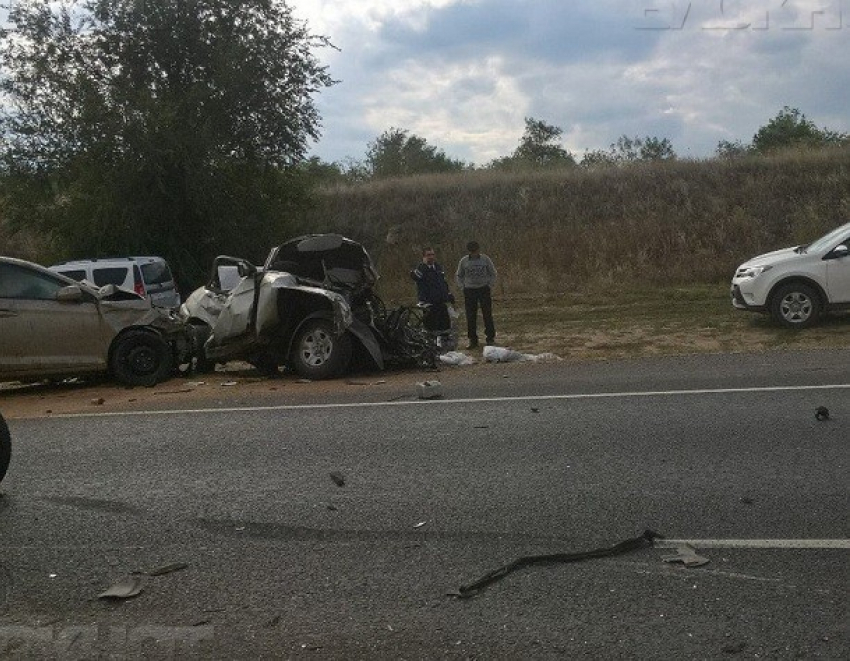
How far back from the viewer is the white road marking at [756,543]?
17.2ft

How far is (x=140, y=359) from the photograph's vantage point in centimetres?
1310

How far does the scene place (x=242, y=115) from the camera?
97.8 ft

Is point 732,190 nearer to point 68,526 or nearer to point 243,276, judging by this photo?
point 243,276

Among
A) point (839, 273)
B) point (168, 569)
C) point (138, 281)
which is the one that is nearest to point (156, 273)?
point (138, 281)

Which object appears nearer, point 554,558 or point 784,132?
point 554,558

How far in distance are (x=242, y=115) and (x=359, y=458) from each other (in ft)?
78.0

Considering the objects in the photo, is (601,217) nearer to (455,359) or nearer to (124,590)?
(455,359)

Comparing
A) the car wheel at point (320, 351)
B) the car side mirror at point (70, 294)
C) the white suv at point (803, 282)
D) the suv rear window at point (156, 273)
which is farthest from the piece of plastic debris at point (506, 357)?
the suv rear window at point (156, 273)

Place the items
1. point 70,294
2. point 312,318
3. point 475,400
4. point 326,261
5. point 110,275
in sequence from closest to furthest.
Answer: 1. point 475,400
2. point 70,294
3. point 312,318
4. point 326,261
5. point 110,275

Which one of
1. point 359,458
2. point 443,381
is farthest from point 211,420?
point 443,381

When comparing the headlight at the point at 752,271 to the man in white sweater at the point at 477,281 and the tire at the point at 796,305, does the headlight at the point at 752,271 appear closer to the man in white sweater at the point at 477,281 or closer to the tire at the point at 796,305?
the tire at the point at 796,305

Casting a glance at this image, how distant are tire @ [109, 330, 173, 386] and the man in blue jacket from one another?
4.46m

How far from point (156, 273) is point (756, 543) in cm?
1755

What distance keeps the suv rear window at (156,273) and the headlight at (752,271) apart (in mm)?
11515
